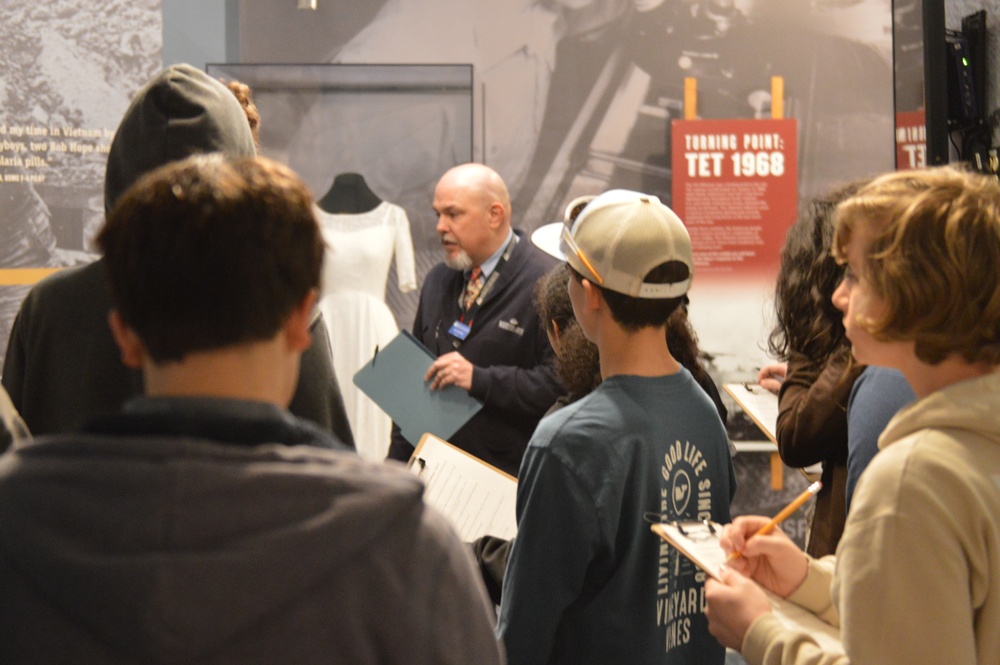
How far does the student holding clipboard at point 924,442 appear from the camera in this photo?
1.15 m

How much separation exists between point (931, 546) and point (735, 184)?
3662 millimetres

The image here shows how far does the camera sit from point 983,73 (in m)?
4.46

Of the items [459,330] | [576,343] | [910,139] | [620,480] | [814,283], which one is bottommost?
[459,330]

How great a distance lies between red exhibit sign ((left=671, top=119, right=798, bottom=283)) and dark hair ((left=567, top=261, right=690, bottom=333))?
3.02 m

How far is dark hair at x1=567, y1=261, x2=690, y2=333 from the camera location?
1.66 meters

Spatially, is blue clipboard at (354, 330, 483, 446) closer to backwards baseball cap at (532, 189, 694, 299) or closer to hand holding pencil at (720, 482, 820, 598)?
backwards baseball cap at (532, 189, 694, 299)

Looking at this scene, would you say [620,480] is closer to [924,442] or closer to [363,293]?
[924,442]

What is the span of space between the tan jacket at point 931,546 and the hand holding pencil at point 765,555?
290 millimetres

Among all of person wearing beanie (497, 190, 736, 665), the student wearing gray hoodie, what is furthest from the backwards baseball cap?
the student wearing gray hoodie

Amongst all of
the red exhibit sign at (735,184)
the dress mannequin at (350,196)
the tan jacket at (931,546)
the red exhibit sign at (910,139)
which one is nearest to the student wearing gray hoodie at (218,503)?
the tan jacket at (931,546)

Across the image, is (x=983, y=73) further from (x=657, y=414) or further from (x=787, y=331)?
(x=657, y=414)

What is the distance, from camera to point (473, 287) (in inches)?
151

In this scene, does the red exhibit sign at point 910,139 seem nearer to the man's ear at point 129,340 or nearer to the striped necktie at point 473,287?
the striped necktie at point 473,287

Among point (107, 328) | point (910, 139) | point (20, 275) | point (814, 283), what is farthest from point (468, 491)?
point (910, 139)
